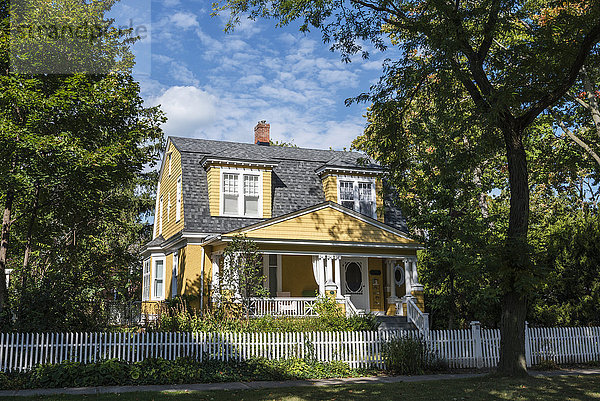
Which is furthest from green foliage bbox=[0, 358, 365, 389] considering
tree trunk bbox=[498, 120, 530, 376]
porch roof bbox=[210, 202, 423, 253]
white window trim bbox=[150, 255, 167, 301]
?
white window trim bbox=[150, 255, 167, 301]

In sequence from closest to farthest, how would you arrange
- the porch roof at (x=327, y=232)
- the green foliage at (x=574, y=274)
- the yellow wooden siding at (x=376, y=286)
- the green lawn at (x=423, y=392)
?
the green lawn at (x=423, y=392) < the green foliage at (x=574, y=274) < the porch roof at (x=327, y=232) < the yellow wooden siding at (x=376, y=286)

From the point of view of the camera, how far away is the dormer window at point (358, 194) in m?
23.6

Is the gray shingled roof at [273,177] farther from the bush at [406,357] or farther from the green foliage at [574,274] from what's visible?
the bush at [406,357]

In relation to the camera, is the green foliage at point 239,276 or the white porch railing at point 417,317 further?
the green foliage at point 239,276

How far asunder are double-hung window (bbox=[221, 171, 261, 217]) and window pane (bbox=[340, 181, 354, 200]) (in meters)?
4.02

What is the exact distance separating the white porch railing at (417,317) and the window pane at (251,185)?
25.8 ft

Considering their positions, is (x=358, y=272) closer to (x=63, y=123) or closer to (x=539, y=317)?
(x=539, y=317)

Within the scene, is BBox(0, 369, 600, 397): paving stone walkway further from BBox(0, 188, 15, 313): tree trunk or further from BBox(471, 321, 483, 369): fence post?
BBox(0, 188, 15, 313): tree trunk

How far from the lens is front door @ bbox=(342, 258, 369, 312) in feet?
75.2

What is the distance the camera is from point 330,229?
20.2m

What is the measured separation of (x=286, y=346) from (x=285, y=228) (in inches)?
247

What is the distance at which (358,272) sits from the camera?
23266 millimetres

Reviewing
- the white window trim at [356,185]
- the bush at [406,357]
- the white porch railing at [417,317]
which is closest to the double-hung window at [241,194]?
the white window trim at [356,185]

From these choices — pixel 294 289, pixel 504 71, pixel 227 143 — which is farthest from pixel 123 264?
pixel 504 71
